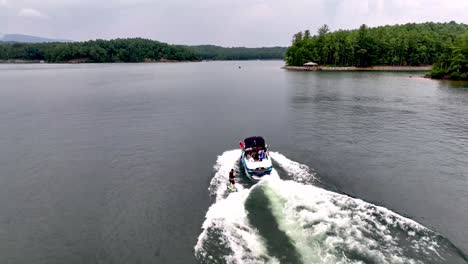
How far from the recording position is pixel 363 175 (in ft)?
112

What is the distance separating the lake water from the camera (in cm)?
2203

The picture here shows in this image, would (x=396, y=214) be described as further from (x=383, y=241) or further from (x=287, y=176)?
(x=287, y=176)

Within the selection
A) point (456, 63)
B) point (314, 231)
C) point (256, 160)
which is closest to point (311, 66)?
point (456, 63)

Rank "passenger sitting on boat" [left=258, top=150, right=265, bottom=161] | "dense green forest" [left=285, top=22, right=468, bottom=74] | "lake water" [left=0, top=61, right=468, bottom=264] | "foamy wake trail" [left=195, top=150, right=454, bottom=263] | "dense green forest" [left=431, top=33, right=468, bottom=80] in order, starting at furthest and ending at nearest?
"dense green forest" [left=285, top=22, right=468, bottom=74] < "dense green forest" [left=431, top=33, right=468, bottom=80] < "passenger sitting on boat" [left=258, top=150, right=265, bottom=161] < "lake water" [left=0, top=61, right=468, bottom=264] < "foamy wake trail" [left=195, top=150, right=454, bottom=263]

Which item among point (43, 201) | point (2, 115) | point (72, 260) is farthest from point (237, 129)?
point (2, 115)

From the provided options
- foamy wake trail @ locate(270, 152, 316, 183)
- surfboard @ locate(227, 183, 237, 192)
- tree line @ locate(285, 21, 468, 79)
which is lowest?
surfboard @ locate(227, 183, 237, 192)

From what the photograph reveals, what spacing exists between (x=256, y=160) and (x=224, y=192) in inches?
216

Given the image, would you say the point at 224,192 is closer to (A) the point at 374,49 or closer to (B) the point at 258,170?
(B) the point at 258,170

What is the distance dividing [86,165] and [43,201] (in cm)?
895

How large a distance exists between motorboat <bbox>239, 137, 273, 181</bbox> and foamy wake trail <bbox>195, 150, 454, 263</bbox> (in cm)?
226

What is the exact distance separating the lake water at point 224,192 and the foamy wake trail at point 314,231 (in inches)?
4.4

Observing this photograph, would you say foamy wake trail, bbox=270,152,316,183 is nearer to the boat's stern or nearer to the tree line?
the boat's stern

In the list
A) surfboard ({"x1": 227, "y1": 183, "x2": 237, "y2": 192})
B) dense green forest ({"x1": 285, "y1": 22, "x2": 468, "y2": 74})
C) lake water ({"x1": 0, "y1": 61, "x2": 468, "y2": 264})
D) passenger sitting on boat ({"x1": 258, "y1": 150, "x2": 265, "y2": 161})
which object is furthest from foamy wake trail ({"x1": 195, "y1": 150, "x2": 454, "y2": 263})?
dense green forest ({"x1": 285, "y1": 22, "x2": 468, "y2": 74})

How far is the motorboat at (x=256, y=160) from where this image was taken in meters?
32.3
